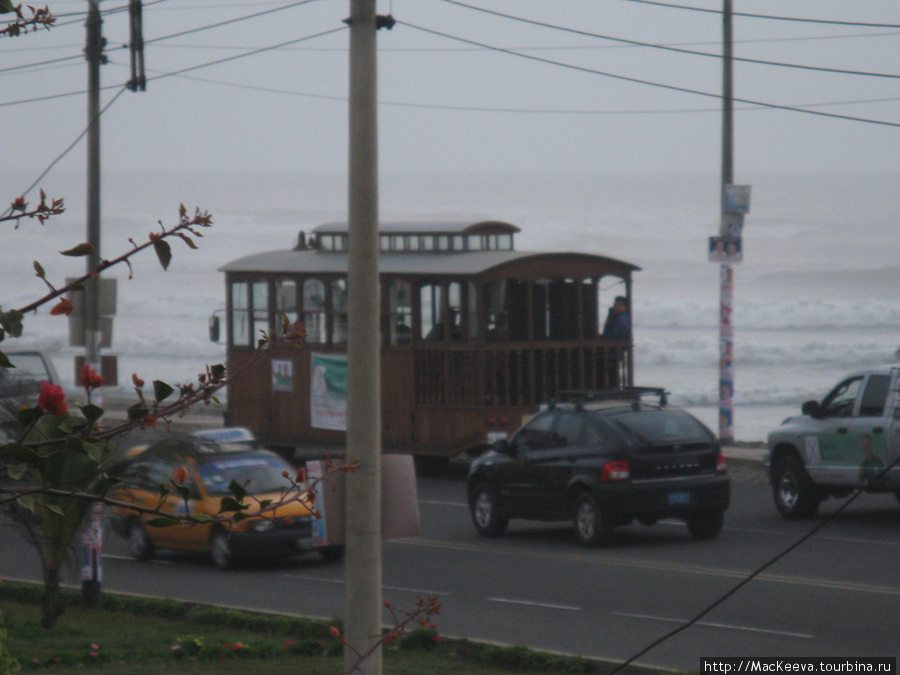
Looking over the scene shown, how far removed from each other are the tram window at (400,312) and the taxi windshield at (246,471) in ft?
20.9

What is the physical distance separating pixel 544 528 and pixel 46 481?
1501cm

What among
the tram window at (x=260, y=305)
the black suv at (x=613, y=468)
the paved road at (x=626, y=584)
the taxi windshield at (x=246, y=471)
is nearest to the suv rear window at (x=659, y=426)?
the black suv at (x=613, y=468)

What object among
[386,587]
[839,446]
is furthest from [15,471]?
[839,446]

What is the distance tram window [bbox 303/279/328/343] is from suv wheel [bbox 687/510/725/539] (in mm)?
8994

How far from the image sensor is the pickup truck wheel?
17500 millimetres

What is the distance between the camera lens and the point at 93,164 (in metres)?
15.2

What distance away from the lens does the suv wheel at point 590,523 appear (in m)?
15.5

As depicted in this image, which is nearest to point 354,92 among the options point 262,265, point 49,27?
point 49,27

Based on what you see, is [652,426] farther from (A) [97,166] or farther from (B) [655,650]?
(A) [97,166]

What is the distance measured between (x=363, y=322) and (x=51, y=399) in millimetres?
4874

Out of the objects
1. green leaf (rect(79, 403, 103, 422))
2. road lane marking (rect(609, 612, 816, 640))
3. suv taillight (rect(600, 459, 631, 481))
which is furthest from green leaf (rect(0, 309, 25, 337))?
suv taillight (rect(600, 459, 631, 481))

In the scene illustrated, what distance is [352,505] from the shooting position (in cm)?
802

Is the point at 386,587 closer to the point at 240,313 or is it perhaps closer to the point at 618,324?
the point at 618,324

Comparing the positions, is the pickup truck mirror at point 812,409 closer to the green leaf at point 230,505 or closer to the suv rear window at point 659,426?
the suv rear window at point 659,426
